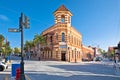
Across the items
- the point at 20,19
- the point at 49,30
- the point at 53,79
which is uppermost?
the point at 49,30

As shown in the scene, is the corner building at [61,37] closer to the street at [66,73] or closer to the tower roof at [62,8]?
the tower roof at [62,8]

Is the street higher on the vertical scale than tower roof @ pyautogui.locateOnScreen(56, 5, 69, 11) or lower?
lower

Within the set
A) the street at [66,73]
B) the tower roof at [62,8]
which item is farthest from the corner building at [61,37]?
the street at [66,73]

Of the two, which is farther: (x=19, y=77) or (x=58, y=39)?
(x=58, y=39)

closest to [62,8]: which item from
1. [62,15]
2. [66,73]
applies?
[62,15]

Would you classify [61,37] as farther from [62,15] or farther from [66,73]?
[66,73]

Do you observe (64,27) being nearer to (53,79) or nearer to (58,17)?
(58,17)

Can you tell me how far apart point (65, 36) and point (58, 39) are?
1.94 meters

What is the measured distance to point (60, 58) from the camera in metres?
61.9

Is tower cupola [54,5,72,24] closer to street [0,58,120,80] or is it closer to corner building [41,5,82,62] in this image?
corner building [41,5,82,62]

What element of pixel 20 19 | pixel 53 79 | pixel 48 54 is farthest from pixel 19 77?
pixel 48 54

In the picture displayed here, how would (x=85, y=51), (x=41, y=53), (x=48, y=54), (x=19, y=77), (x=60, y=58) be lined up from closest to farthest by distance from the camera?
(x=19, y=77) < (x=60, y=58) < (x=48, y=54) < (x=41, y=53) < (x=85, y=51)

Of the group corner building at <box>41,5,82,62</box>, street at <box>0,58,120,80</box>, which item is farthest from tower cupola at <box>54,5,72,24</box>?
street at <box>0,58,120,80</box>

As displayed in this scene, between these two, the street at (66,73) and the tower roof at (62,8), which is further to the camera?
the tower roof at (62,8)
